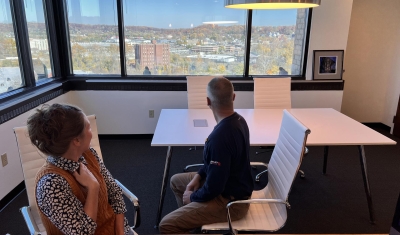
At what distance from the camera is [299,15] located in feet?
13.0

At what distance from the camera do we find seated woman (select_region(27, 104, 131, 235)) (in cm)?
99

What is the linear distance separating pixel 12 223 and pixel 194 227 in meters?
1.61

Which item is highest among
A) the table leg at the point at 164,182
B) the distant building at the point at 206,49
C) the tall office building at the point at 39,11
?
the tall office building at the point at 39,11

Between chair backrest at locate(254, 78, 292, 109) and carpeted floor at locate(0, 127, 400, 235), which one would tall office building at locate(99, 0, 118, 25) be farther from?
chair backrest at locate(254, 78, 292, 109)

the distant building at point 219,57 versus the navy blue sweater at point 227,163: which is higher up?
the distant building at point 219,57

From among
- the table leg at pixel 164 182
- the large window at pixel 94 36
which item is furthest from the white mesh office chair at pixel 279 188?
the large window at pixel 94 36

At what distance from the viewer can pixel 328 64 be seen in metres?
3.99

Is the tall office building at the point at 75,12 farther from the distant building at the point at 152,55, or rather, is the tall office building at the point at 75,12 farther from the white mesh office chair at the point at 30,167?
the white mesh office chair at the point at 30,167

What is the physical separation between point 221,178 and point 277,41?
3.05 m

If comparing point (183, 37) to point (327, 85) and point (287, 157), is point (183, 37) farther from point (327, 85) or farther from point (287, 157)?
point (287, 157)

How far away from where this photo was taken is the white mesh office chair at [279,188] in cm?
153

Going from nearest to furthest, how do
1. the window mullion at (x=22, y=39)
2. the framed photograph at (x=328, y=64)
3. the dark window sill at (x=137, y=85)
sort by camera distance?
the window mullion at (x=22, y=39) → the dark window sill at (x=137, y=85) → the framed photograph at (x=328, y=64)

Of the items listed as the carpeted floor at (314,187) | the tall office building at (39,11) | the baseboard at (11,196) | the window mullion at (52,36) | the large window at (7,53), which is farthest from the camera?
the window mullion at (52,36)

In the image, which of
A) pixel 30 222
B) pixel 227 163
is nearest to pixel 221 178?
pixel 227 163
